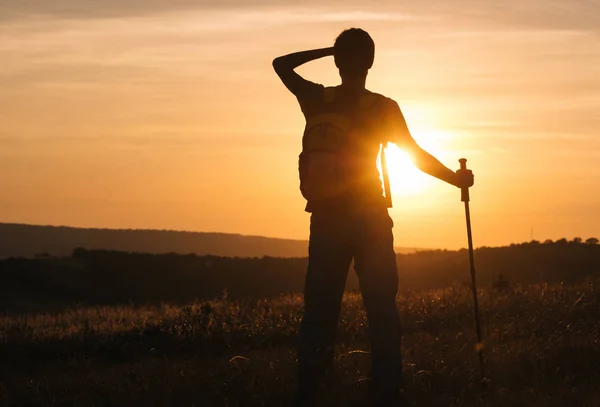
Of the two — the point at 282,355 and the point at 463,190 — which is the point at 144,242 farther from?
the point at 463,190

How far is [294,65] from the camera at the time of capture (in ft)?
25.5

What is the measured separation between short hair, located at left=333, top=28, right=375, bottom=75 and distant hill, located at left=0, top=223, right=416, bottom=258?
6202 inches

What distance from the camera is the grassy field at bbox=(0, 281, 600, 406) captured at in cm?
804

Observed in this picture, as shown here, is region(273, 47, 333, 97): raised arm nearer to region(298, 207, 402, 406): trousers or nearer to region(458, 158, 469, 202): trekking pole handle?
region(298, 207, 402, 406): trousers

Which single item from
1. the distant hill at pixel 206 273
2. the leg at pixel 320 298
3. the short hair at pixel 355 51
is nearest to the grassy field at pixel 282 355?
the leg at pixel 320 298

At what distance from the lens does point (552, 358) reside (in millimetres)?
9336

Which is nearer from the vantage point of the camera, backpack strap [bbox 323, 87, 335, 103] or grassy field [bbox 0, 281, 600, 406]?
backpack strap [bbox 323, 87, 335, 103]

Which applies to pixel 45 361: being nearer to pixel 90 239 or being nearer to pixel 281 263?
pixel 281 263

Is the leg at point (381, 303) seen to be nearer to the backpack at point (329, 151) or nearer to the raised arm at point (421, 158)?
the backpack at point (329, 151)

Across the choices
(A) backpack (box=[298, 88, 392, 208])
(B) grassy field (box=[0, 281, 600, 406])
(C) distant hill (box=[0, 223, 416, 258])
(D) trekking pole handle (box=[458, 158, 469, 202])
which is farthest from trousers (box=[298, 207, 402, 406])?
(C) distant hill (box=[0, 223, 416, 258])

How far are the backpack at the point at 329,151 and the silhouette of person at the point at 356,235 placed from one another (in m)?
0.01

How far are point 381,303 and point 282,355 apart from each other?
3.44 metres

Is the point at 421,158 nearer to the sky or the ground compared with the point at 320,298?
nearer to the sky

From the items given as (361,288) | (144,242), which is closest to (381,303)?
(361,288)
